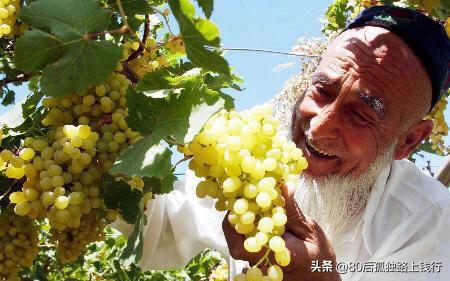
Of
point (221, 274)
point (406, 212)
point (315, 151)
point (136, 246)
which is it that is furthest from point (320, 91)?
point (221, 274)

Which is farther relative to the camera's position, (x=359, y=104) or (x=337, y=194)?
(x=337, y=194)

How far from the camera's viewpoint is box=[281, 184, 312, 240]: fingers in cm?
126

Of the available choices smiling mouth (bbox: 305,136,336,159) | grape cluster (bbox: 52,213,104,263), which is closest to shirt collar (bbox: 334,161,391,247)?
smiling mouth (bbox: 305,136,336,159)

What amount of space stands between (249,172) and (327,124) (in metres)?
1.44

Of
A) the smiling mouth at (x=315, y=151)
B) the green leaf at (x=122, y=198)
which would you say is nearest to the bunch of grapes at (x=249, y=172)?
the green leaf at (x=122, y=198)

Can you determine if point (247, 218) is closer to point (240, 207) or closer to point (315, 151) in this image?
point (240, 207)

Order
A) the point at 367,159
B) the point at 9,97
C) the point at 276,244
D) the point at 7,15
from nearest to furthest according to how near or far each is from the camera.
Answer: the point at 276,244, the point at 7,15, the point at 9,97, the point at 367,159

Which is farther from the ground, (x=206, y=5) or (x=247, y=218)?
(x=206, y=5)

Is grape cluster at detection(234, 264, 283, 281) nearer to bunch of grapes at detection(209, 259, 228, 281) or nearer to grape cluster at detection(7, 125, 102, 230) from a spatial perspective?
grape cluster at detection(7, 125, 102, 230)

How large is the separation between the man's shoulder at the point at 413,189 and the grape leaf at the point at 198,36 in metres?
1.79

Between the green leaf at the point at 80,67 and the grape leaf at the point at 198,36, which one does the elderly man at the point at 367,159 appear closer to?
→ the green leaf at the point at 80,67

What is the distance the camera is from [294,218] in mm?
1371

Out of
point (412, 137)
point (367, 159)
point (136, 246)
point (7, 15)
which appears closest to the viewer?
point (136, 246)

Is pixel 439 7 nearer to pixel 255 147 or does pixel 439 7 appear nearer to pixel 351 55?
→ pixel 351 55
